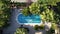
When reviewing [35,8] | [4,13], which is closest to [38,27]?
[35,8]

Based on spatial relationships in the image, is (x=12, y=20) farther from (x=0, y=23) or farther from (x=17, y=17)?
(x=0, y=23)

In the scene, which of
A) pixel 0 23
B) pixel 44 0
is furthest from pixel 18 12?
pixel 44 0

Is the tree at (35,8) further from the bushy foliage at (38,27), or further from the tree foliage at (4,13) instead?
the bushy foliage at (38,27)

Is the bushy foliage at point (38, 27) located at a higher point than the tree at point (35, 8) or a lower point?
lower

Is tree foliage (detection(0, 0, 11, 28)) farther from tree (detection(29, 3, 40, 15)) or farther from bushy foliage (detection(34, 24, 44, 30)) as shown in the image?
bushy foliage (detection(34, 24, 44, 30))

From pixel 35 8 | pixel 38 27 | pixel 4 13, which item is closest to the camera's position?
pixel 35 8

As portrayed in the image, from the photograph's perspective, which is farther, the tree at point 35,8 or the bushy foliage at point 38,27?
the bushy foliage at point 38,27

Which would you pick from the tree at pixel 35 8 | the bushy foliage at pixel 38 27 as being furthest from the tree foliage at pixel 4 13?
the bushy foliage at pixel 38 27

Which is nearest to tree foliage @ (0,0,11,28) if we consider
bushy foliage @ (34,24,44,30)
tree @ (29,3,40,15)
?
tree @ (29,3,40,15)

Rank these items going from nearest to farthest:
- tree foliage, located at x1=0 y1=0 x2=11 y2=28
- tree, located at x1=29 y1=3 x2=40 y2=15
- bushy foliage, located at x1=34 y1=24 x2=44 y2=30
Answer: tree, located at x1=29 y1=3 x2=40 y2=15 → tree foliage, located at x1=0 y1=0 x2=11 y2=28 → bushy foliage, located at x1=34 y1=24 x2=44 y2=30

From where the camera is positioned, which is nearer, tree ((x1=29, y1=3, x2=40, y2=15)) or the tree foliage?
tree ((x1=29, y1=3, x2=40, y2=15))

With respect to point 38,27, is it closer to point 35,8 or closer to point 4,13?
point 35,8
